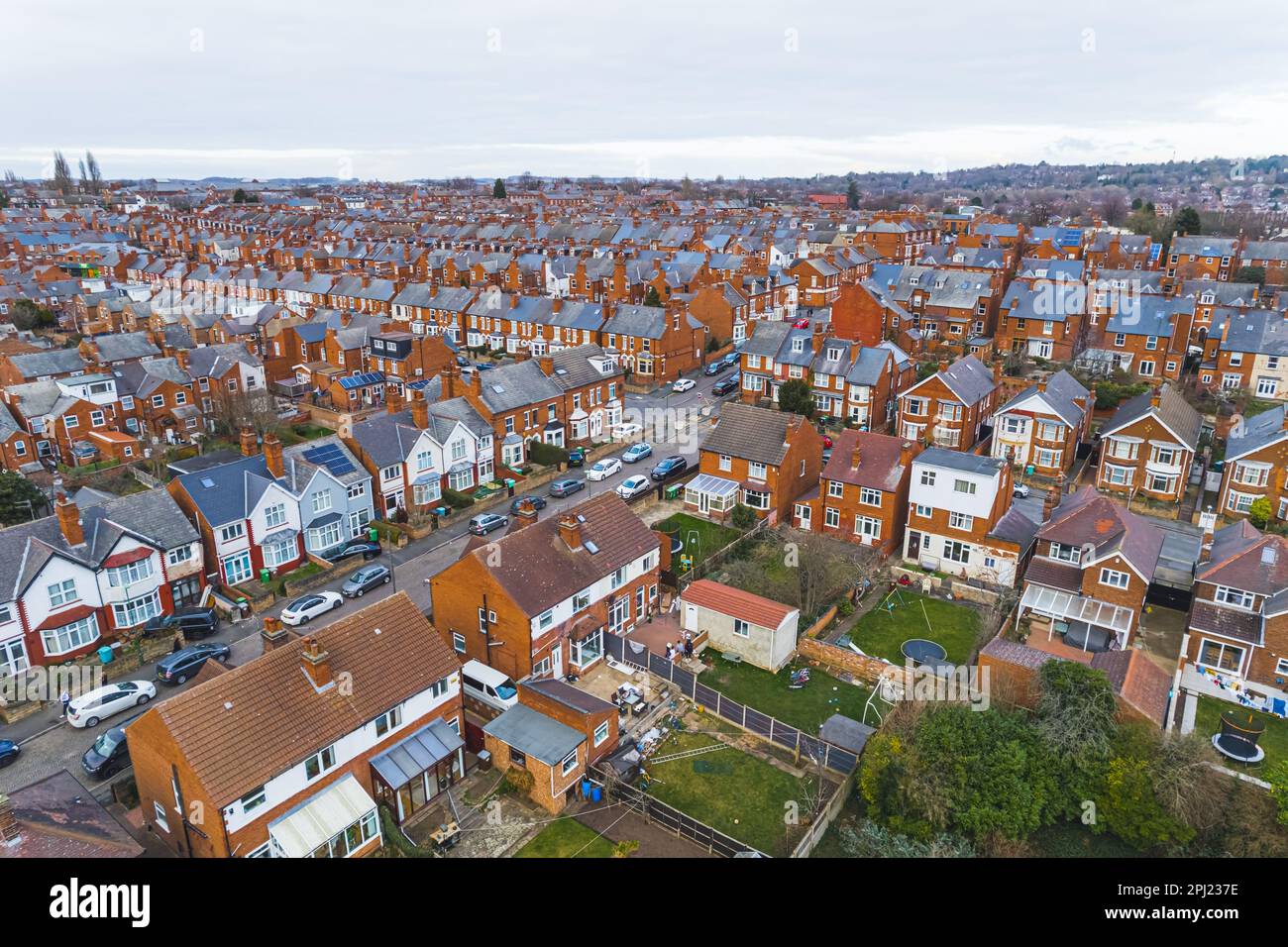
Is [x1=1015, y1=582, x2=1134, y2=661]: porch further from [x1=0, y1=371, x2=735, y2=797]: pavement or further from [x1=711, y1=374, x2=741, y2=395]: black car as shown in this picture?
[x1=711, y1=374, x2=741, y2=395]: black car

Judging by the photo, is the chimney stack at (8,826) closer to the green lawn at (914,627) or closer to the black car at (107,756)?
the black car at (107,756)

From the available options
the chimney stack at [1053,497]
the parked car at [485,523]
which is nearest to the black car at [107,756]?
the parked car at [485,523]

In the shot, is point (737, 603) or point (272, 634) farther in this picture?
point (737, 603)

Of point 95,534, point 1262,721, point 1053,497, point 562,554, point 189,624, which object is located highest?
point 95,534

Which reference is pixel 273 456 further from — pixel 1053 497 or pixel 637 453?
pixel 1053 497

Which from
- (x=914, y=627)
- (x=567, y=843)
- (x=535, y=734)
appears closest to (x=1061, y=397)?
(x=914, y=627)
